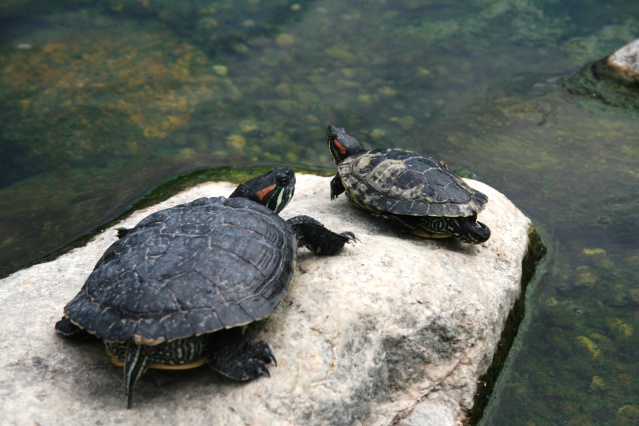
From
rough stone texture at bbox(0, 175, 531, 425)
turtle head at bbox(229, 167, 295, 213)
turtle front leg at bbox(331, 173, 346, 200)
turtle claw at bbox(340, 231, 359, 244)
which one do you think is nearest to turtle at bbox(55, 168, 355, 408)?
rough stone texture at bbox(0, 175, 531, 425)

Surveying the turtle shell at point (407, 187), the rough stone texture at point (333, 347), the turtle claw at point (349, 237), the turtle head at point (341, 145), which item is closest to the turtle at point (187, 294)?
the rough stone texture at point (333, 347)

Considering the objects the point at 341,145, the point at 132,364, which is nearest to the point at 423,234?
the point at 341,145

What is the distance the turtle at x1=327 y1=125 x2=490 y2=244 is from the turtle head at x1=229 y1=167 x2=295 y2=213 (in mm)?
623

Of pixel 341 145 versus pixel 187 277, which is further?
pixel 341 145

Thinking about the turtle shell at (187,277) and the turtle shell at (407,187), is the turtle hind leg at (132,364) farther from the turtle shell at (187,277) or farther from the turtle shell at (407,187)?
the turtle shell at (407,187)

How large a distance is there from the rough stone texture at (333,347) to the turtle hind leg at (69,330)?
2.4 inches

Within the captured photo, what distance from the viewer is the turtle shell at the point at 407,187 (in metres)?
4.53

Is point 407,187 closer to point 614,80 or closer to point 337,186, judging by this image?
point 337,186

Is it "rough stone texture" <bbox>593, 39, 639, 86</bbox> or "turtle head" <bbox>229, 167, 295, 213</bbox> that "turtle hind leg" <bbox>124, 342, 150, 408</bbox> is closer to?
"turtle head" <bbox>229, 167, 295, 213</bbox>

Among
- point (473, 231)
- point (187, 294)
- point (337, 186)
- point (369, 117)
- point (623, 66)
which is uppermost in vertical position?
point (187, 294)

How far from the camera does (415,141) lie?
7445mm

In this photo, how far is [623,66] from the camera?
8.49 meters

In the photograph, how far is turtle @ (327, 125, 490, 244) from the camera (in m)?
4.50

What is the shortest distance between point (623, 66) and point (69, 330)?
7.85m
